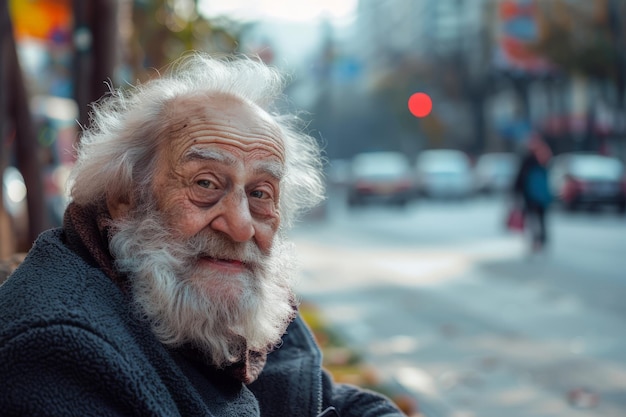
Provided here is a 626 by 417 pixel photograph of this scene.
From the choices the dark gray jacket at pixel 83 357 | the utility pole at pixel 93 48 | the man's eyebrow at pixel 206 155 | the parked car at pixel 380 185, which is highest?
the utility pole at pixel 93 48

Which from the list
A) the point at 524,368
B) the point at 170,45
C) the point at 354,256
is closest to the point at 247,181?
the point at 524,368

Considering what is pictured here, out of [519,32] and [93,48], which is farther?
[519,32]

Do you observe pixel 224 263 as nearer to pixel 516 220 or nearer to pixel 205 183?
pixel 205 183

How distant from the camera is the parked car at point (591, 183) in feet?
88.1

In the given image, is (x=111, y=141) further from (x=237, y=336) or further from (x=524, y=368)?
(x=524, y=368)

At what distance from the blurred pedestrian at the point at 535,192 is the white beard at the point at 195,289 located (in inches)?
531

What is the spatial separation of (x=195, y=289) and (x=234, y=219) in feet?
0.62

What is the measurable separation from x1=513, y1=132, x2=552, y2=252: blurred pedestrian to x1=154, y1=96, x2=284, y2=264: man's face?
1338cm

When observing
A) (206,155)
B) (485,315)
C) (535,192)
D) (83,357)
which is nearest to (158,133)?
(206,155)

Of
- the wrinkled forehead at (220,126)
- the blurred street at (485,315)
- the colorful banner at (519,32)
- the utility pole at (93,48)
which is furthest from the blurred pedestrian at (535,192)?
the colorful banner at (519,32)

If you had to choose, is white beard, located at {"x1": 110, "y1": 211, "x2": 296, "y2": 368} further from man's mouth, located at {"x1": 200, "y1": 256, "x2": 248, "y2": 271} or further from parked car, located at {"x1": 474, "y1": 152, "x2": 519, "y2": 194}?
parked car, located at {"x1": 474, "y1": 152, "x2": 519, "y2": 194}

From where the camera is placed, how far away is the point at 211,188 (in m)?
2.24

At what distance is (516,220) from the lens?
15.3 metres

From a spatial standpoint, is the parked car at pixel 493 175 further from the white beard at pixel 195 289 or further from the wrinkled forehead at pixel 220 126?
the white beard at pixel 195 289
